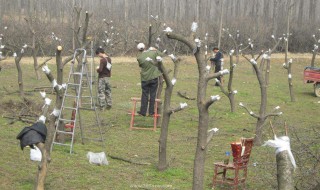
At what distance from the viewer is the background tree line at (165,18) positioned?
28172 mm

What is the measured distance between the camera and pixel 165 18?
33.7 m

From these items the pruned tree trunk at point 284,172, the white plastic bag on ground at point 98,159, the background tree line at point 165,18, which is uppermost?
the background tree line at point 165,18

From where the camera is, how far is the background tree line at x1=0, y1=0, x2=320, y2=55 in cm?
2817

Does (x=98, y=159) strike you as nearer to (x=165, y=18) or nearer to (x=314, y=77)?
(x=314, y=77)

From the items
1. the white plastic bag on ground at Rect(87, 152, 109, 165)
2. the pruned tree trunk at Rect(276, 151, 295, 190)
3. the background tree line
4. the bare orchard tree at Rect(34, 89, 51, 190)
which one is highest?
the background tree line

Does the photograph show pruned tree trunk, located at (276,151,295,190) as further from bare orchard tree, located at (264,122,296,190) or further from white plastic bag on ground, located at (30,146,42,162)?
white plastic bag on ground, located at (30,146,42,162)

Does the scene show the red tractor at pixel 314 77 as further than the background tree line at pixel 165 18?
No

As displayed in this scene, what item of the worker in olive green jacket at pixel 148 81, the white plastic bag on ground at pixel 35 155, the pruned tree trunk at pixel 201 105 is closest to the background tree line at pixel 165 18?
the worker in olive green jacket at pixel 148 81

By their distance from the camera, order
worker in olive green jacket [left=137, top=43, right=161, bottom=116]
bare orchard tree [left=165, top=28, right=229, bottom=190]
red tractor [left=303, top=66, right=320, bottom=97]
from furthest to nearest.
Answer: red tractor [left=303, top=66, right=320, bottom=97], worker in olive green jacket [left=137, top=43, right=161, bottom=116], bare orchard tree [left=165, top=28, right=229, bottom=190]

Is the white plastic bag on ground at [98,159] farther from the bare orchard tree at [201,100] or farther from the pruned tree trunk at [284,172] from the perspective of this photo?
the pruned tree trunk at [284,172]

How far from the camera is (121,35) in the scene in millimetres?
29922

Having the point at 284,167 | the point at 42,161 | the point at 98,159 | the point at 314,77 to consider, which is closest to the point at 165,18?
the point at 314,77

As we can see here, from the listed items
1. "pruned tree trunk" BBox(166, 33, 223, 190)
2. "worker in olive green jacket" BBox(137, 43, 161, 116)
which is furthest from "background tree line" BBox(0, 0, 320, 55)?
"pruned tree trunk" BBox(166, 33, 223, 190)

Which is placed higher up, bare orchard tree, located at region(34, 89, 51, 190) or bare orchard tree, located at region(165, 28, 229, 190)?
bare orchard tree, located at region(165, 28, 229, 190)
